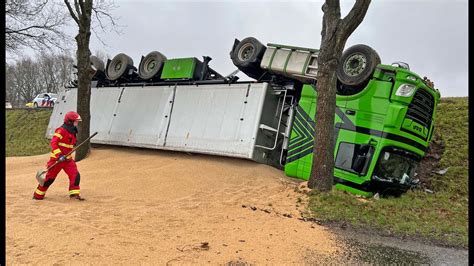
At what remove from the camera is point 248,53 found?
984 centimetres

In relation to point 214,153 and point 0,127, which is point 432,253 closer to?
point 0,127

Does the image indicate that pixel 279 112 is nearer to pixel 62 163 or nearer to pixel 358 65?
pixel 358 65

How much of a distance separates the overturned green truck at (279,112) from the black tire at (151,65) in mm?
28

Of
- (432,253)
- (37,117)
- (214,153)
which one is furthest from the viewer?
(37,117)

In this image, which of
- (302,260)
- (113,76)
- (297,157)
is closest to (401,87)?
(297,157)

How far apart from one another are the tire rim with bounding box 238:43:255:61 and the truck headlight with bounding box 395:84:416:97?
3571 millimetres

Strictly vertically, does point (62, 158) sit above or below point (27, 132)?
above

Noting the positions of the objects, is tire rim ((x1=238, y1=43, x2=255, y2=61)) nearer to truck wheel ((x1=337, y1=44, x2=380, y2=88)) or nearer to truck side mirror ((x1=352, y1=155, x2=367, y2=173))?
truck wheel ((x1=337, y1=44, x2=380, y2=88))

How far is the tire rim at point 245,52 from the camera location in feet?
32.1

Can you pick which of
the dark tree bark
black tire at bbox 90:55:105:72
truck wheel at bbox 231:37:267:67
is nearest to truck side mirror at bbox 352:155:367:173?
truck wheel at bbox 231:37:267:67

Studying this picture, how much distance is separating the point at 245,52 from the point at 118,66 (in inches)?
180

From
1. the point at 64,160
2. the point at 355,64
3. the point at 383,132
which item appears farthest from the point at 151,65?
the point at 383,132

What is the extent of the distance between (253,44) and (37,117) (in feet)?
52.0

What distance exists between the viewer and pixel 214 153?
916 cm
